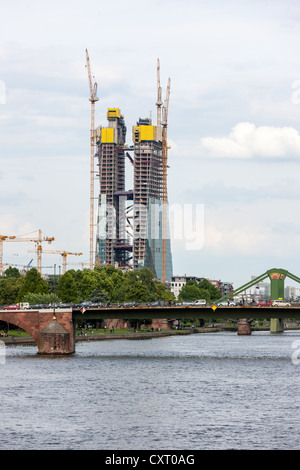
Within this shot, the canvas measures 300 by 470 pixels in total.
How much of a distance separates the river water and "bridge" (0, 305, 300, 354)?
26.6 feet

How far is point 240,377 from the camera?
4555 inches

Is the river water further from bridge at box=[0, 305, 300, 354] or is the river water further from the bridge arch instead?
the bridge arch

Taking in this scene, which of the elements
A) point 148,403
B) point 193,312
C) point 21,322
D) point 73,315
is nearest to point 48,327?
point 21,322

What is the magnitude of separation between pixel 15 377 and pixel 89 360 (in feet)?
87.1

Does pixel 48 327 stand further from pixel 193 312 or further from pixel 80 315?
pixel 193 312

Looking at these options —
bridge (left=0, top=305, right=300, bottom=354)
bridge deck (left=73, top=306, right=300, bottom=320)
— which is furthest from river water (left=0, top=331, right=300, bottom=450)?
bridge deck (left=73, top=306, right=300, bottom=320)

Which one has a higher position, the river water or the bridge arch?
the bridge arch

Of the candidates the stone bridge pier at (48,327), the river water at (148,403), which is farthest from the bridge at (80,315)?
the river water at (148,403)

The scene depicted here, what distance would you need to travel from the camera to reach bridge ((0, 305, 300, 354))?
14750 centimetres

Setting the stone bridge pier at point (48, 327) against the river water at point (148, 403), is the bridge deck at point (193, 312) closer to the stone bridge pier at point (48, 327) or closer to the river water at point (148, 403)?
the stone bridge pier at point (48, 327)

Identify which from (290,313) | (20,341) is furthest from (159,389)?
(20,341)

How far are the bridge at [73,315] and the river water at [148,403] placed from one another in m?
8.11

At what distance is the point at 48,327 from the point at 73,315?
555 centimetres
